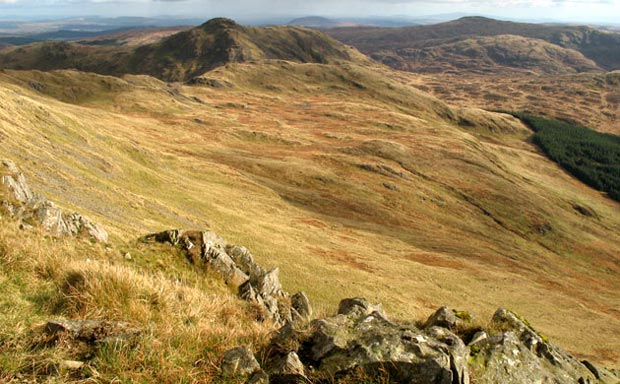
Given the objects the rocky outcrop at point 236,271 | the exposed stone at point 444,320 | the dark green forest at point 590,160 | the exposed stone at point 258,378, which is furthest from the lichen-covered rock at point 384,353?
the dark green forest at point 590,160

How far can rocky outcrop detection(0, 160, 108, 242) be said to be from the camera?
728 inches

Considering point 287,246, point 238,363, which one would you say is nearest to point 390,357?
point 238,363

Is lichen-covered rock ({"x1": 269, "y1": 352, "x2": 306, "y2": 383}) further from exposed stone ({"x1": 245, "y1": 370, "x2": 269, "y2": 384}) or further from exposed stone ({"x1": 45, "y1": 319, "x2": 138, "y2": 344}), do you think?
exposed stone ({"x1": 45, "y1": 319, "x2": 138, "y2": 344})

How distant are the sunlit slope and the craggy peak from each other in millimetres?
572

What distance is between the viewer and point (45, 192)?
37.2 meters

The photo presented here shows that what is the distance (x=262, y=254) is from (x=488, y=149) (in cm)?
13533

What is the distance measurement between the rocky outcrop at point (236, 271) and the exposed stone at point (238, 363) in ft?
34.9

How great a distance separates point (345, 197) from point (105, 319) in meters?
83.1

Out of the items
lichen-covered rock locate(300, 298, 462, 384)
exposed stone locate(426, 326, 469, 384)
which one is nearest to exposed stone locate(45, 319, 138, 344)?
lichen-covered rock locate(300, 298, 462, 384)

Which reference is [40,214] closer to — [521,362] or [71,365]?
[71,365]

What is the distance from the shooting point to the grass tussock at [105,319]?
6.23m

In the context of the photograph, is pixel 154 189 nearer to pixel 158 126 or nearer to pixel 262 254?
pixel 262 254

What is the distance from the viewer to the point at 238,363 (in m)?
7.21

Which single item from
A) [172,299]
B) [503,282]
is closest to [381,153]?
[503,282]
